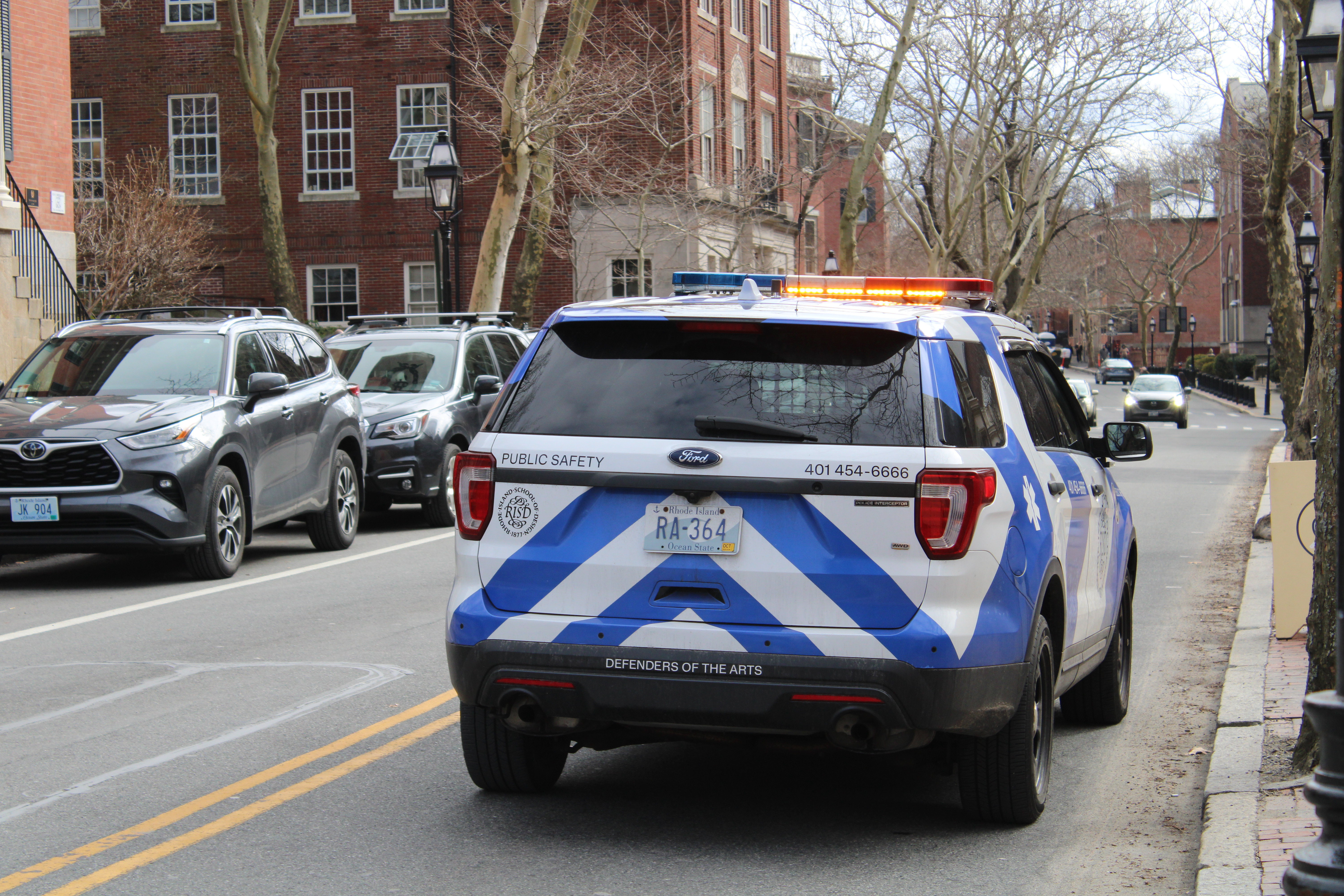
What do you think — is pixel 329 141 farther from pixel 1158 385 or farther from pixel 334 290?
pixel 1158 385

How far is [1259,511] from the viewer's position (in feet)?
57.4

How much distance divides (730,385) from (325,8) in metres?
39.0

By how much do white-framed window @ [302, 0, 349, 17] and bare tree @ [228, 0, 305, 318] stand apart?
680cm

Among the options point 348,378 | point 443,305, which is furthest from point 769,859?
point 443,305

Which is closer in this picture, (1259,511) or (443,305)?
(1259,511)

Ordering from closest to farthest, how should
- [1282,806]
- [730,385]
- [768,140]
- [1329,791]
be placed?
[1329,791], [730,385], [1282,806], [768,140]

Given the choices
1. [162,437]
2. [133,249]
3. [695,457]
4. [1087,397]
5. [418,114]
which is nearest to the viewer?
[695,457]

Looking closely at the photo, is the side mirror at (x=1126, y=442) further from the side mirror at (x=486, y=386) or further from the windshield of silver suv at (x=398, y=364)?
the windshield of silver suv at (x=398, y=364)

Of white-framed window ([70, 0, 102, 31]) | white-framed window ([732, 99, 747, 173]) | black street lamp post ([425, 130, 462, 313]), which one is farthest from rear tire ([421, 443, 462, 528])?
white-framed window ([70, 0, 102, 31])

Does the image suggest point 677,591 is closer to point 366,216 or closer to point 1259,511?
point 1259,511

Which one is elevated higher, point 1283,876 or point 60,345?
point 60,345

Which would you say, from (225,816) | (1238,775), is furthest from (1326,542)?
(225,816)

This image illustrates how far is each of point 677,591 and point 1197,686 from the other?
173 inches

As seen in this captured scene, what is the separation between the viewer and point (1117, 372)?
86.5 meters
